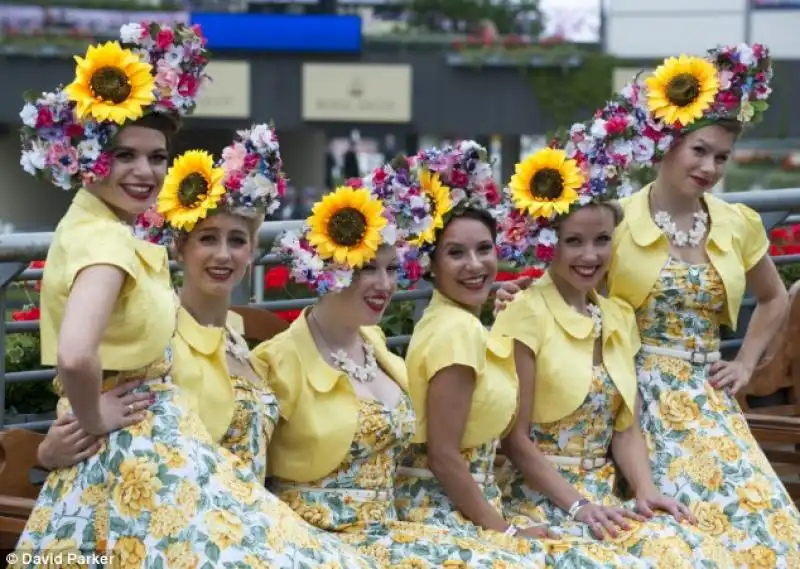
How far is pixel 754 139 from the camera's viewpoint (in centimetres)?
2352

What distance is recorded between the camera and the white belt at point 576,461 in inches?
183

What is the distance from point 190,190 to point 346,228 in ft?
1.33

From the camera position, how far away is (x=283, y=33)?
81.2 feet

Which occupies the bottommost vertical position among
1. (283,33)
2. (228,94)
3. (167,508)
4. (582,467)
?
(582,467)

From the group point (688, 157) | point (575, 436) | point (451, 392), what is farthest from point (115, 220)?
point (688, 157)

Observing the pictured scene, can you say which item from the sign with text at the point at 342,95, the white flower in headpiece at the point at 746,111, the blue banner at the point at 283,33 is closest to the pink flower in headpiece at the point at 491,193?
the white flower in headpiece at the point at 746,111

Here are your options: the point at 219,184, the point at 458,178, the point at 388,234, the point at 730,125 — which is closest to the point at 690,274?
the point at 730,125

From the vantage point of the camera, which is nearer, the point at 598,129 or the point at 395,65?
the point at 598,129

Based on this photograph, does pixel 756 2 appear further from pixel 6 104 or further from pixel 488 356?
pixel 488 356

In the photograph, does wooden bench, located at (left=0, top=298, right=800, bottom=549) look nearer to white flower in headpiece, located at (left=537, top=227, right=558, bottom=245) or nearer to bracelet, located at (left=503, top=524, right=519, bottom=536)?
white flower in headpiece, located at (left=537, top=227, right=558, bottom=245)

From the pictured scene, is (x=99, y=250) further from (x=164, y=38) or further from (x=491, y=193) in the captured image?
(x=491, y=193)

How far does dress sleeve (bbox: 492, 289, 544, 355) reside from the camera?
4.63 metres

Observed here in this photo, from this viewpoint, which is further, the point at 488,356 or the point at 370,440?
the point at 488,356

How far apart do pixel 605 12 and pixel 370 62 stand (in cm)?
378
